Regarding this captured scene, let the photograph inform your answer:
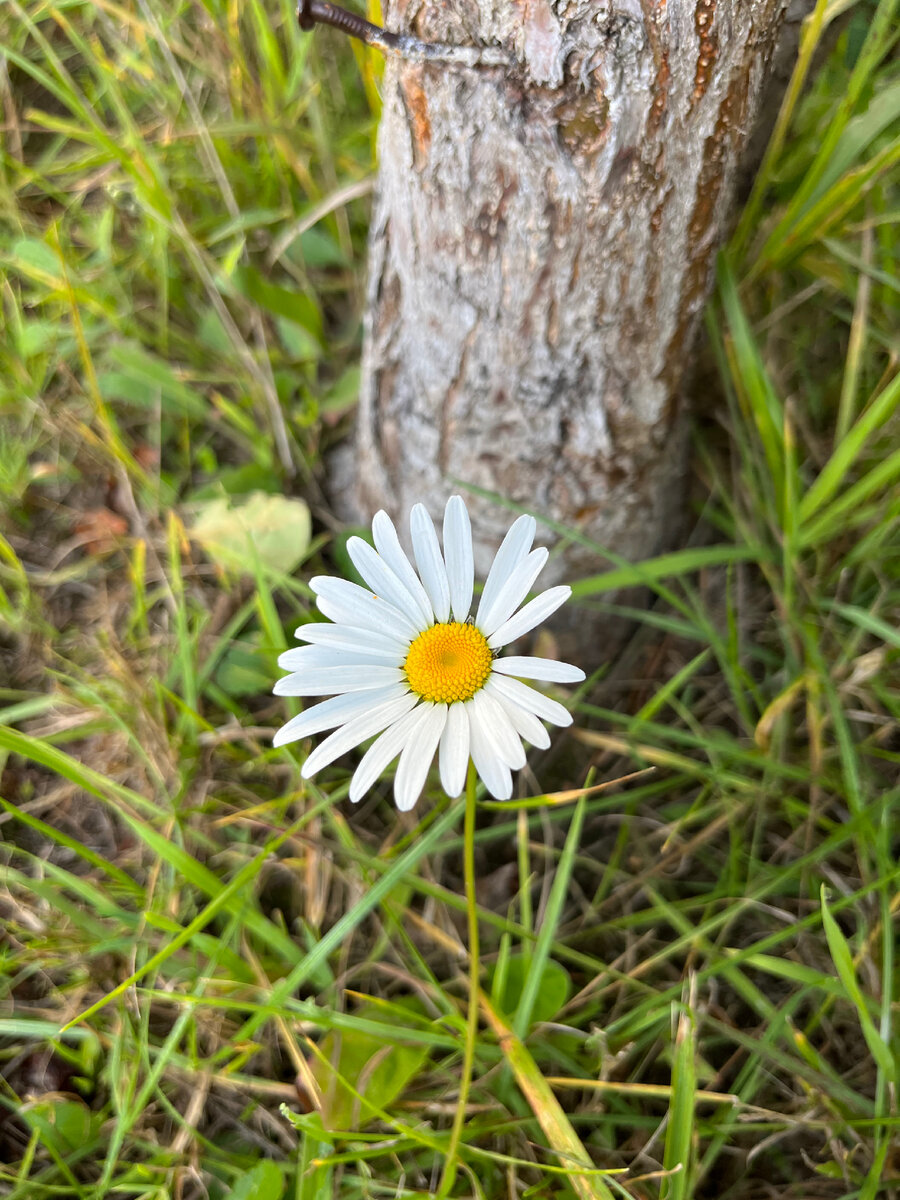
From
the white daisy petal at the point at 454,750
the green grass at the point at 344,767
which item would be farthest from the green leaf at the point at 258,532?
the white daisy petal at the point at 454,750

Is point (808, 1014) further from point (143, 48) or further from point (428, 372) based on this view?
point (143, 48)

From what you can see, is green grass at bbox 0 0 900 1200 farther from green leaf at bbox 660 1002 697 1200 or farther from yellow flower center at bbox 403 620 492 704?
yellow flower center at bbox 403 620 492 704

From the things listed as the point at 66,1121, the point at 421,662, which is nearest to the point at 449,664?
the point at 421,662

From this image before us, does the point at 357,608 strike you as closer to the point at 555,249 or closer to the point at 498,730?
the point at 498,730

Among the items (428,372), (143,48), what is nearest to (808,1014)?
(428,372)

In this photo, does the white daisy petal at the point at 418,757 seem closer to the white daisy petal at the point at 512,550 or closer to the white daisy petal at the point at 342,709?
the white daisy petal at the point at 342,709

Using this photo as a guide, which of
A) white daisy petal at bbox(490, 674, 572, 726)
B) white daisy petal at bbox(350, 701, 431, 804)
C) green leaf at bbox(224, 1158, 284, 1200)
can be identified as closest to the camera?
white daisy petal at bbox(490, 674, 572, 726)

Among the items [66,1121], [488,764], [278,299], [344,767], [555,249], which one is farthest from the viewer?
[278,299]

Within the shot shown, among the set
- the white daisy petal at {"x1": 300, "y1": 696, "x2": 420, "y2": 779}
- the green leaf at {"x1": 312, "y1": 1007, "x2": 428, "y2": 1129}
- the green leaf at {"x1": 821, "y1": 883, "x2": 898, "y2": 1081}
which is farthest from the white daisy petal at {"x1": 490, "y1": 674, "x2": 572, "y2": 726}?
the green leaf at {"x1": 312, "y1": 1007, "x2": 428, "y2": 1129}
